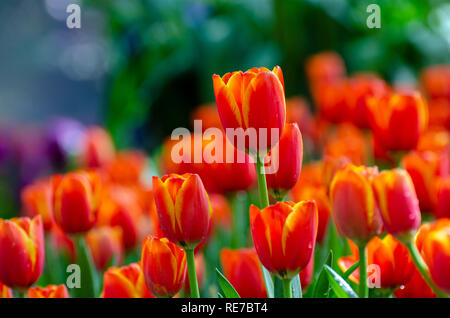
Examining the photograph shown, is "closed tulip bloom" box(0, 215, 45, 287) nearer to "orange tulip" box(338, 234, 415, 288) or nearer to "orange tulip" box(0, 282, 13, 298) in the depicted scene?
"orange tulip" box(0, 282, 13, 298)

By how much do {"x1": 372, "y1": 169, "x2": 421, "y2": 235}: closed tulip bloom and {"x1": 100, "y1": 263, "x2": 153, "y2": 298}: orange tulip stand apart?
→ 26 cm

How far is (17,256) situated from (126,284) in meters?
0.11

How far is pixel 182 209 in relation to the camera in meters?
0.60

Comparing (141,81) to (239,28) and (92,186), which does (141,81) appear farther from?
(92,186)

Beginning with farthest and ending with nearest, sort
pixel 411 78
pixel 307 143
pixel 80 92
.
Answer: pixel 80 92 → pixel 411 78 → pixel 307 143

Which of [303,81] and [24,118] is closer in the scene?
[303,81]

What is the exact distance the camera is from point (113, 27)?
3.36 metres

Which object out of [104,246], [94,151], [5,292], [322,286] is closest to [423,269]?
[322,286]

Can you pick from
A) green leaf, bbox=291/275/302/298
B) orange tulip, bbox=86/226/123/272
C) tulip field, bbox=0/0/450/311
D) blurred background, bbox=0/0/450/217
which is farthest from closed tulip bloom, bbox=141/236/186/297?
blurred background, bbox=0/0/450/217

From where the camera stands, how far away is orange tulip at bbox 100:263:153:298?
674 mm

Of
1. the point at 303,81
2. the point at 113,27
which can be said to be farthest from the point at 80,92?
the point at 303,81

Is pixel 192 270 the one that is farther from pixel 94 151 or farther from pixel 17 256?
pixel 94 151

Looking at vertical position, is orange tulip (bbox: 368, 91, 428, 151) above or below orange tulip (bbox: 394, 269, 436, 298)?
above
